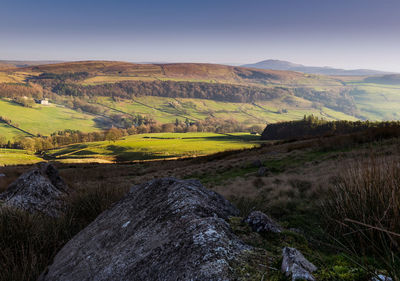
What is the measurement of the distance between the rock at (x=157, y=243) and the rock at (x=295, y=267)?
421mm

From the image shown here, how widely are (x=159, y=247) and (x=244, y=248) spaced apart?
899 millimetres

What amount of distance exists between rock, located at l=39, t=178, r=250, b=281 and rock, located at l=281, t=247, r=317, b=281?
1.38 feet

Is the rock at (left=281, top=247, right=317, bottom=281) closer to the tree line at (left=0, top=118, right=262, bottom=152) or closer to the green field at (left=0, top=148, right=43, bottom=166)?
the green field at (left=0, top=148, right=43, bottom=166)

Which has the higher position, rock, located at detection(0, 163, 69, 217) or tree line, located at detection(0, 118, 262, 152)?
rock, located at detection(0, 163, 69, 217)

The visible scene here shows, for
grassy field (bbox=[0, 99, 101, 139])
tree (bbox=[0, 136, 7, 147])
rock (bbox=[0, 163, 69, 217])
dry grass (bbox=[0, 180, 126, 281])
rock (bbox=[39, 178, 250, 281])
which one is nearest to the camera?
rock (bbox=[39, 178, 250, 281])

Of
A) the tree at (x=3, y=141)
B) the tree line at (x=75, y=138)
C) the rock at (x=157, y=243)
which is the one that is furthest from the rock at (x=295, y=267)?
the tree at (x=3, y=141)

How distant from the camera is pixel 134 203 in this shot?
394cm

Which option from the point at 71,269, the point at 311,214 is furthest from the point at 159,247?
the point at 311,214

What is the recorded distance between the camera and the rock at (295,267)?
6.02 ft

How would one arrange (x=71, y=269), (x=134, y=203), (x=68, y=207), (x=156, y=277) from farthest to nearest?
(x=68, y=207) < (x=134, y=203) < (x=71, y=269) < (x=156, y=277)

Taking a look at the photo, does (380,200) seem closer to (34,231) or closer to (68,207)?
(34,231)

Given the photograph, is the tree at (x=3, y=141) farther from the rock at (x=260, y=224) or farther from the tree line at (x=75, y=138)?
the rock at (x=260, y=224)

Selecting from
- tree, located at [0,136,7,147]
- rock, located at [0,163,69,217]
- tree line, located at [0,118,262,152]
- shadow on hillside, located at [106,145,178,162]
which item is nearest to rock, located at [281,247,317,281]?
rock, located at [0,163,69,217]

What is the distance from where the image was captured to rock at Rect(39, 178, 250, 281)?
6.93ft
